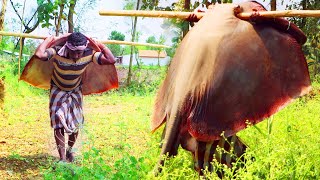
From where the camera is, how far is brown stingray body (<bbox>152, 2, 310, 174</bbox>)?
14.0 ft

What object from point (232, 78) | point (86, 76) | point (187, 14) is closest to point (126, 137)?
point (86, 76)

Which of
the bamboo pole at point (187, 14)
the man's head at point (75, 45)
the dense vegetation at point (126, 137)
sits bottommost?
the dense vegetation at point (126, 137)

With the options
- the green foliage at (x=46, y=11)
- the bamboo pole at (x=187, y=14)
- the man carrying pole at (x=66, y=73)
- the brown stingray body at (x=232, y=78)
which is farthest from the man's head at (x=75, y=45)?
the green foliage at (x=46, y=11)

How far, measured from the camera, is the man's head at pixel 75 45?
6609mm

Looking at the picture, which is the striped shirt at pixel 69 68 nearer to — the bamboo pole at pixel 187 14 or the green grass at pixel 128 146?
the green grass at pixel 128 146

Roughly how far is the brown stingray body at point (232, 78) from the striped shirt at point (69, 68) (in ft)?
8.35

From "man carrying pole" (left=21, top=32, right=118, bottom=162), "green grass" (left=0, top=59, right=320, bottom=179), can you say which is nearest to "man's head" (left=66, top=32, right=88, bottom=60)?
"man carrying pole" (left=21, top=32, right=118, bottom=162)

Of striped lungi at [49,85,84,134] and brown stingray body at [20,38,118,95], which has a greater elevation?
brown stingray body at [20,38,118,95]

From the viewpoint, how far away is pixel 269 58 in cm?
436

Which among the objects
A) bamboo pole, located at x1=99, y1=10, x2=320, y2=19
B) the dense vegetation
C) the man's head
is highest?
bamboo pole, located at x1=99, y1=10, x2=320, y2=19

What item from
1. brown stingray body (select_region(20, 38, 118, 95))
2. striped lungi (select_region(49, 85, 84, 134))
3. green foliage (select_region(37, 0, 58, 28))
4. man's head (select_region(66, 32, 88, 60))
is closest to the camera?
man's head (select_region(66, 32, 88, 60))

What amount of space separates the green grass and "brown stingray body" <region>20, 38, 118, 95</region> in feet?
1.90

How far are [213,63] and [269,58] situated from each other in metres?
0.43

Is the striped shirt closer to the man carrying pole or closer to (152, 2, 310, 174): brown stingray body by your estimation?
the man carrying pole
